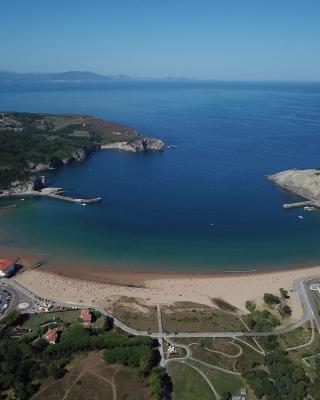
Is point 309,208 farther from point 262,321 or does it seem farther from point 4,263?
point 4,263

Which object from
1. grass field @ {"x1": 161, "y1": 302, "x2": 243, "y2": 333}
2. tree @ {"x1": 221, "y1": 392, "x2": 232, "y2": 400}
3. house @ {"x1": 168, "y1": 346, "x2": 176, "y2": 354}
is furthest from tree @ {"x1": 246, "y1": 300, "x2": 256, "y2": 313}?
tree @ {"x1": 221, "y1": 392, "x2": 232, "y2": 400}

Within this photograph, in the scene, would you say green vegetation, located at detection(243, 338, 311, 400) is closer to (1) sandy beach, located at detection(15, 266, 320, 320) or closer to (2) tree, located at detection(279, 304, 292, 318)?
(2) tree, located at detection(279, 304, 292, 318)

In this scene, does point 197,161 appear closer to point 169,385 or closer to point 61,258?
point 61,258

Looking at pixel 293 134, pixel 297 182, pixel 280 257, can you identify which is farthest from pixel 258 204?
pixel 293 134

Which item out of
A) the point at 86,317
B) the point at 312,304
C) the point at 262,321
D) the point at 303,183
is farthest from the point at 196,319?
the point at 303,183

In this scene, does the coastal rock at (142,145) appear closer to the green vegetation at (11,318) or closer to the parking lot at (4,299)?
the parking lot at (4,299)

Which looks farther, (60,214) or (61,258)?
(60,214)

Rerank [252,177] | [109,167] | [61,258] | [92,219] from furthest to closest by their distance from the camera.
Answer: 1. [109,167]
2. [252,177]
3. [92,219]
4. [61,258]

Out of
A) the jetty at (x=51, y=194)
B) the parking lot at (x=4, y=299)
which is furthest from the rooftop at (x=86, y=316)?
the jetty at (x=51, y=194)
